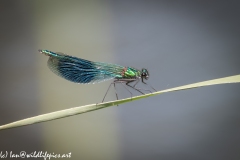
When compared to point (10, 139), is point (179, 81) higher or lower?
higher

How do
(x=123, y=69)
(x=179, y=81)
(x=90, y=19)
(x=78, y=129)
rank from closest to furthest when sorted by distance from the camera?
(x=123, y=69), (x=179, y=81), (x=78, y=129), (x=90, y=19)

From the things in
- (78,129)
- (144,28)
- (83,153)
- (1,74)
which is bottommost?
(83,153)

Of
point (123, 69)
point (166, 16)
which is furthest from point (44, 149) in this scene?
point (166, 16)

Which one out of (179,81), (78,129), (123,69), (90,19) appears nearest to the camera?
(123,69)

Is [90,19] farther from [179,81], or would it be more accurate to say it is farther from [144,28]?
[179,81]

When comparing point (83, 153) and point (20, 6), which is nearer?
point (83, 153)

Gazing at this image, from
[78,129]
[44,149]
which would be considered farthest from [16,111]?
[78,129]

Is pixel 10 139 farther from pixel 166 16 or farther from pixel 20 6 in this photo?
pixel 166 16
